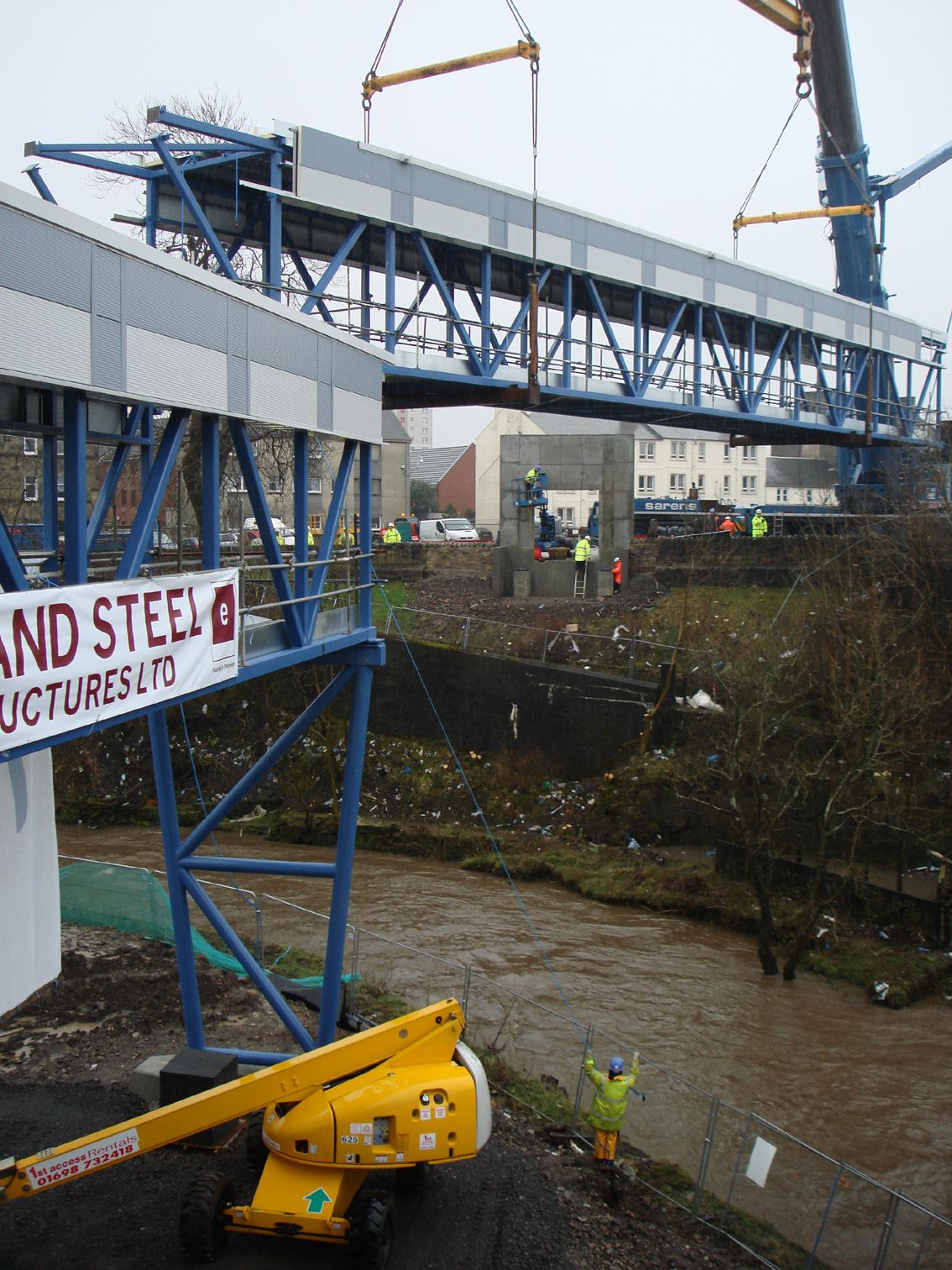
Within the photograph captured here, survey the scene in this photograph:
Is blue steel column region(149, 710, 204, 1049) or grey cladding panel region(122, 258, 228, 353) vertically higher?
grey cladding panel region(122, 258, 228, 353)

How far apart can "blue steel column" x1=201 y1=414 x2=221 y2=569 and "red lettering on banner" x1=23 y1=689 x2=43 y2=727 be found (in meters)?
2.36

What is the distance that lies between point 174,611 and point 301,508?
2.67 m

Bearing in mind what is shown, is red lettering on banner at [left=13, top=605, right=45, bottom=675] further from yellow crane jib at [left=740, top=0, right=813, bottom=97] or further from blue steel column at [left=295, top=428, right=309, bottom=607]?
yellow crane jib at [left=740, top=0, right=813, bottom=97]

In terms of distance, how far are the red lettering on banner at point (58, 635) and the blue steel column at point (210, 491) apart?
6.35 ft

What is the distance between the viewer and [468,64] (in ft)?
74.7

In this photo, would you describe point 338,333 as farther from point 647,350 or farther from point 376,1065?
Result: point 647,350

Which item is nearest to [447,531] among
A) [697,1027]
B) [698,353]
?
[698,353]

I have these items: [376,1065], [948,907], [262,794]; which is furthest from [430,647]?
[376,1065]

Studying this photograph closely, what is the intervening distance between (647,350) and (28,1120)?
20435mm

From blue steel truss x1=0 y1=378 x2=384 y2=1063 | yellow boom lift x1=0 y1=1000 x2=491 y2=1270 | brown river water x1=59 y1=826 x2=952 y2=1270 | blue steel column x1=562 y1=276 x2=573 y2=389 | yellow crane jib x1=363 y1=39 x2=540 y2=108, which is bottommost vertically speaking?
brown river water x1=59 y1=826 x2=952 y2=1270

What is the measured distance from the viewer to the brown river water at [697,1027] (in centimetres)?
894

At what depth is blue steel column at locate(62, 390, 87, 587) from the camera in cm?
550

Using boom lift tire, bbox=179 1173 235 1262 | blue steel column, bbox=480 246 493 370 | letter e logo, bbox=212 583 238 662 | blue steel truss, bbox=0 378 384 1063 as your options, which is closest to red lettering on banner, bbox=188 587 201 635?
letter e logo, bbox=212 583 238 662

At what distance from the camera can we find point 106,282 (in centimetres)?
571
